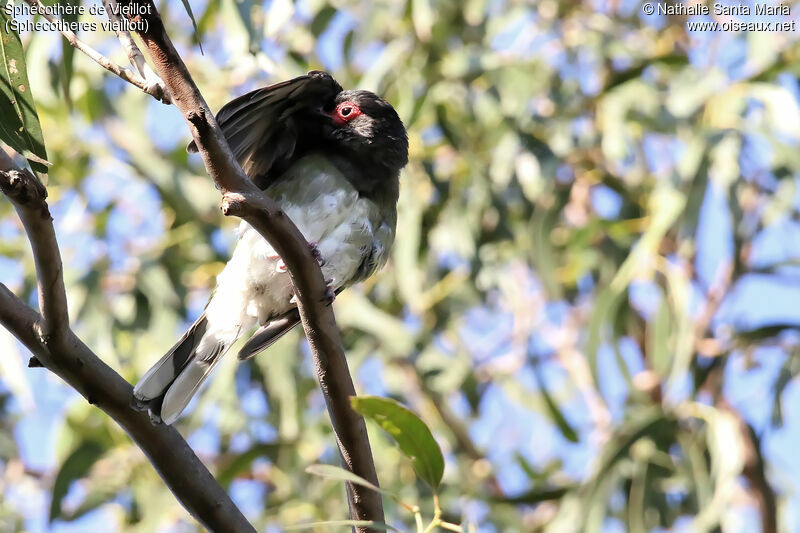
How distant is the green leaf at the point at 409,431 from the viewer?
1618 mm

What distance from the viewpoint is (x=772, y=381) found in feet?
11.8

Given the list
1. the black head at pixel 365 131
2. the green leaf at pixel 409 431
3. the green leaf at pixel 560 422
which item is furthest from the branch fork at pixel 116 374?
the green leaf at pixel 560 422

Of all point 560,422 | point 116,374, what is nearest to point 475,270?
point 560,422

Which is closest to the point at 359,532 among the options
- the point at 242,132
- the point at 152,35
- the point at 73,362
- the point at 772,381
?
the point at 73,362

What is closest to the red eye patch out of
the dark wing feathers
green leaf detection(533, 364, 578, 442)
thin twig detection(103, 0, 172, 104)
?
the dark wing feathers

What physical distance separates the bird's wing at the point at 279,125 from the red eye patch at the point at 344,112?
0.03m

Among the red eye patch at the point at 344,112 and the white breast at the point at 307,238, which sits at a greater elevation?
the red eye patch at the point at 344,112

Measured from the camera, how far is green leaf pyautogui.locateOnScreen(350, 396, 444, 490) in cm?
162

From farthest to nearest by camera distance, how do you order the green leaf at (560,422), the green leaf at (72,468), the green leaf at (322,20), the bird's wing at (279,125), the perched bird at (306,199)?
the green leaf at (322,20), the green leaf at (560,422), the green leaf at (72,468), the perched bird at (306,199), the bird's wing at (279,125)

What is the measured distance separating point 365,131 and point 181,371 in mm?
901

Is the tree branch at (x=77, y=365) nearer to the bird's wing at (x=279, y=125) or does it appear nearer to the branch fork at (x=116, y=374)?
the branch fork at (x=116, y=374)

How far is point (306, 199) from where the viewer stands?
9.32ft

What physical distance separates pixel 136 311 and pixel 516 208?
1615 mm

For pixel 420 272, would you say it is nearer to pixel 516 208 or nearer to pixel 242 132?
pixel 516 208
